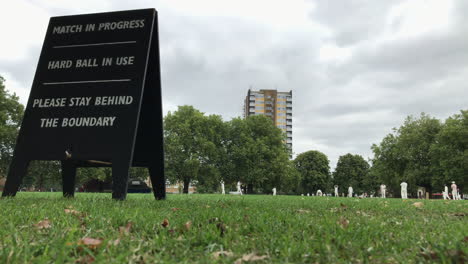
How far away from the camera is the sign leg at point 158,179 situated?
7441 millimetres

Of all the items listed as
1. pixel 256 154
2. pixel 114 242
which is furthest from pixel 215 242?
pixel 256 154

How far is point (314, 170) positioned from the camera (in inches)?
2886

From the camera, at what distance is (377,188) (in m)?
77.5

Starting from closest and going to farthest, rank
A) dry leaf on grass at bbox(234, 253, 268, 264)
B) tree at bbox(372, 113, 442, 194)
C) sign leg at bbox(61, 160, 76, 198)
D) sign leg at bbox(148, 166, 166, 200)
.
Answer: dry leaf on grass at bbox(234, 253, 268, 264)
sign leg at bbox(148, 166, 166, 200)
sign leg at bbox(61, 160, 76, 198)
tree at bbox(372, 113, 442, 194)

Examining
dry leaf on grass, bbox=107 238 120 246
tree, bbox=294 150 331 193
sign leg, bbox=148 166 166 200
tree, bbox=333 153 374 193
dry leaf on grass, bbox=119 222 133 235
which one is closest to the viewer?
dry leaf on grass, bbox=107 238 120 246

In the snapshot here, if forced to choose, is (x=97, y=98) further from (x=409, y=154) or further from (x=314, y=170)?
(x=314, y=170)

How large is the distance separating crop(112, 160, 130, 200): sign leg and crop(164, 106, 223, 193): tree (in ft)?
107

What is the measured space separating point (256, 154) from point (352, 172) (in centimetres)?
4400

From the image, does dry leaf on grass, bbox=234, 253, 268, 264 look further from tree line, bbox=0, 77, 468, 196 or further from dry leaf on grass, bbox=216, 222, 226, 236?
tree line, bbox=0, 77, 468, 196

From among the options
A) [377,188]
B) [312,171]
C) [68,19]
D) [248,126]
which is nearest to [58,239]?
[68,19]

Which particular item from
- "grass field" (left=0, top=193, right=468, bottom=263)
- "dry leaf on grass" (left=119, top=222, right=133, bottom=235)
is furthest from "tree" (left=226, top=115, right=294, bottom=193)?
"dry leaf on grass" (left=119, top=222, right=133, bottom=235)

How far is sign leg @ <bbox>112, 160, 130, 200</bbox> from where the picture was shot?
5.89 meters

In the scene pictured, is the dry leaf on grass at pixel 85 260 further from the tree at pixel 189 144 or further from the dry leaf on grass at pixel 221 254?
the tree at pixel 189 144

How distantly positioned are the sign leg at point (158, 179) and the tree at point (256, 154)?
35.0m
